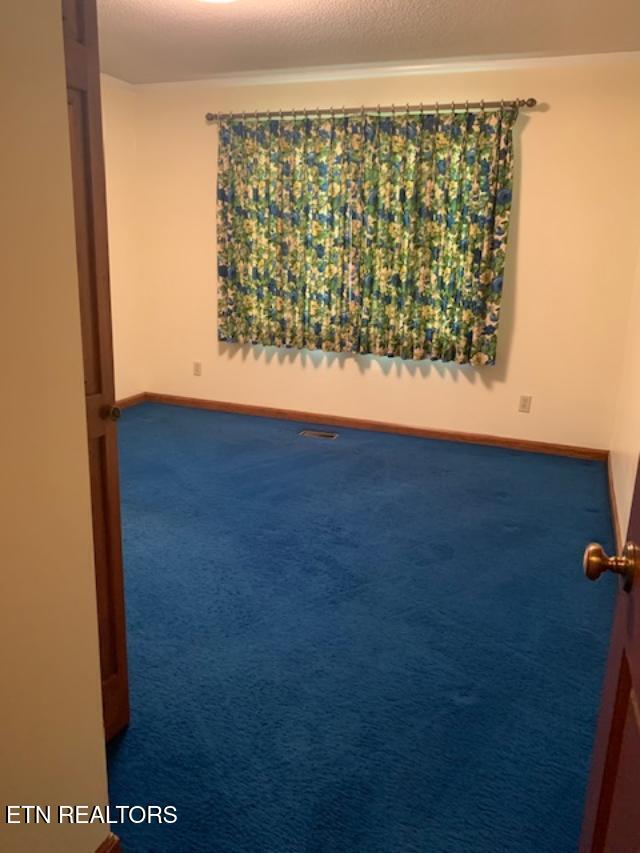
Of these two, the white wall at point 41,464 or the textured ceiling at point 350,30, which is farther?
the textured ceiling at point 350,30

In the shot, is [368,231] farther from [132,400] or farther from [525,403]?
[132,400]

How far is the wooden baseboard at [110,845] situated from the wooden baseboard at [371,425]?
3647 mm

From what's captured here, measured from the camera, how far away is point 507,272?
14.3 feet

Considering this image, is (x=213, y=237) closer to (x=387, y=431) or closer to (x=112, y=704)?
(x=387, y=431)

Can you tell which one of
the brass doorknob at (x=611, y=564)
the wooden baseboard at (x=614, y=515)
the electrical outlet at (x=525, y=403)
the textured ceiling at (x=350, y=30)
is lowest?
the wooden baseboard at (x=614, y=515)

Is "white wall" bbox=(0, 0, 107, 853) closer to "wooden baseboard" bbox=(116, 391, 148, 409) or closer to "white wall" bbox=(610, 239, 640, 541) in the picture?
"white wall" bbox=(610, 239, 640, 541)

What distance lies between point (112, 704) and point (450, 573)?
5.00 feet

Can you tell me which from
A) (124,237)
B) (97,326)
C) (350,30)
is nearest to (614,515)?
(97,326)

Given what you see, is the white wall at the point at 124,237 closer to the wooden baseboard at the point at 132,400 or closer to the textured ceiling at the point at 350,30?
the wooden baseboard at the point at 132,400

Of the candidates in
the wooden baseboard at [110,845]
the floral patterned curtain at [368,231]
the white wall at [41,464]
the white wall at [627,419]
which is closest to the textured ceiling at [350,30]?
the floral patterned curtain at [368,231]

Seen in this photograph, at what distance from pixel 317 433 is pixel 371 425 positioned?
427 mm

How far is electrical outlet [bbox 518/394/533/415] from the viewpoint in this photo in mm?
4457

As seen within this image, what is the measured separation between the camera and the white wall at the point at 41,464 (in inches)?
40.0

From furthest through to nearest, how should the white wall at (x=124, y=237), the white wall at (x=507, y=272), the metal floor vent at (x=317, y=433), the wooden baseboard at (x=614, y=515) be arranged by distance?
the white wall at (x=124, y=237)
the metal floor vent at (x=317, y=433)
the white wall at (x=507, y=272)
the wooden baseboard at (x=614, y=515)
